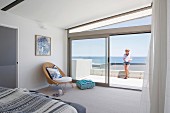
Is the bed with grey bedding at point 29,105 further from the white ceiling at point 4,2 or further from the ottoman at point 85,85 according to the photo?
the ottoman at point 85,85

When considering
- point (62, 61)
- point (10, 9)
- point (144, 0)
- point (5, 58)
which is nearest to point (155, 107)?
point (144, 0)

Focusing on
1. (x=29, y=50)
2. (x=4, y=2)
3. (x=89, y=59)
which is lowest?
(x=89, y=59)

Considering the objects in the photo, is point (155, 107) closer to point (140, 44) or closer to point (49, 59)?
point (49, 59)

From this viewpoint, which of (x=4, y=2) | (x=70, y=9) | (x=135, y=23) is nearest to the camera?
(x=4, y=2)

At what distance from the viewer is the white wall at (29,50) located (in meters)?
3.57

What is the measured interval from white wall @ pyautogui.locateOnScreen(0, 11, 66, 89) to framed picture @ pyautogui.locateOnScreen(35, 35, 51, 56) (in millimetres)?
105

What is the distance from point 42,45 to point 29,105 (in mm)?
3328

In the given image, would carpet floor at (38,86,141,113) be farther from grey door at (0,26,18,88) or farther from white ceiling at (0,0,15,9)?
white ceiling at (0,0,15,9)

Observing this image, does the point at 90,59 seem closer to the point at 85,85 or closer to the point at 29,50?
the point at 85,85

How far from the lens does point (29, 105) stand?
126cm

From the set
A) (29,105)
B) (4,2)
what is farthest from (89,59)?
(29,105)

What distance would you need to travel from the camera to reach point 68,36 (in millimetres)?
5391

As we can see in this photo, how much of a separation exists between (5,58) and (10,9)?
124cm

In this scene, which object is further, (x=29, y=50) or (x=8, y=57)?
(x=29, y=50)
